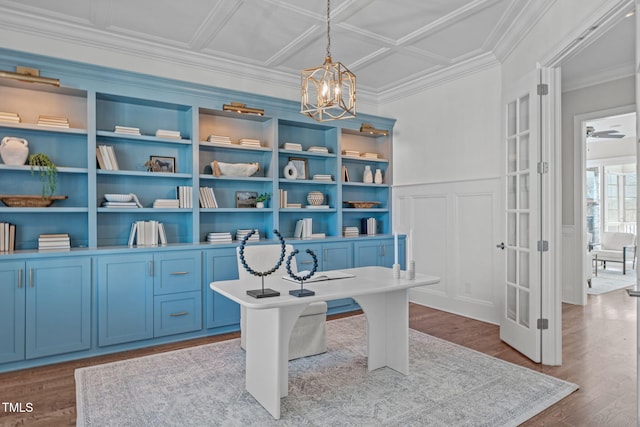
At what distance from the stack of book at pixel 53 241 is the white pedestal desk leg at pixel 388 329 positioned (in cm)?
257

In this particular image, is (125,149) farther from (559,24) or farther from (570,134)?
(570,134)

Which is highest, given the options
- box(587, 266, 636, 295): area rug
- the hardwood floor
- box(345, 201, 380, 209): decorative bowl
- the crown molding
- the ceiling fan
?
the crown molding

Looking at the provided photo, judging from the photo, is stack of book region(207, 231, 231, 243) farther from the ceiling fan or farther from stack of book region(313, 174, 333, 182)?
the ceiling fan

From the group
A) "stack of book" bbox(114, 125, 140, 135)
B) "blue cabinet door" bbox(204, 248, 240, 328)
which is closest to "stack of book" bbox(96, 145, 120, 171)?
"stack of book" bbox(114, 125, 140, 135)

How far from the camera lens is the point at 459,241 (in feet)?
15.3

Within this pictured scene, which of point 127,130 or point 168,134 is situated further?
point 168,134

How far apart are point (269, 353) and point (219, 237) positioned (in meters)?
2.02

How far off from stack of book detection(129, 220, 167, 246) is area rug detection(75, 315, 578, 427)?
42.5 inches

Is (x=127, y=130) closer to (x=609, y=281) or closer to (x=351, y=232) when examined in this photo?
(x=351, y=232)

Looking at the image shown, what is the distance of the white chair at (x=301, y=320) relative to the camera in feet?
10.5

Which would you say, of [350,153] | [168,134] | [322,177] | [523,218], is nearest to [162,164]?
[168,134]

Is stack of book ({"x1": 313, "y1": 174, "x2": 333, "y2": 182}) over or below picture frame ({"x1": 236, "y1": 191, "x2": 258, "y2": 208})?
over

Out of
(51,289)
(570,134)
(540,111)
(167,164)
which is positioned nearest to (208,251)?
(167,164)

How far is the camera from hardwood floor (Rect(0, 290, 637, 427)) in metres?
2.33
